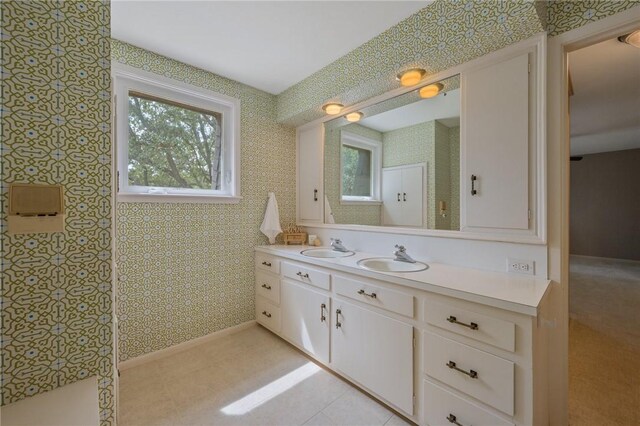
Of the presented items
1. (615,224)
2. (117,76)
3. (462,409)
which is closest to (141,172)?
(117,76)

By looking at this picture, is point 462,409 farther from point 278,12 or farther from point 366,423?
point 278,12

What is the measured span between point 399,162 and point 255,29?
1.44 m

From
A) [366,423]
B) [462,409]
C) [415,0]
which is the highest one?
[415,0]

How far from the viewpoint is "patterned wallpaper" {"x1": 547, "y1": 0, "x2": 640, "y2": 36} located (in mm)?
1319

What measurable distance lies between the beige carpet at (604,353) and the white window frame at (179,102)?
3.01 m

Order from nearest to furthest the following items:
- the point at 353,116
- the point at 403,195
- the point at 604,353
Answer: the point at 403,195
the point at 604,353
the point at 353,116

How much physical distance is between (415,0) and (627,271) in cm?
679

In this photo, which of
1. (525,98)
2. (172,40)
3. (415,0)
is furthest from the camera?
(172,40)

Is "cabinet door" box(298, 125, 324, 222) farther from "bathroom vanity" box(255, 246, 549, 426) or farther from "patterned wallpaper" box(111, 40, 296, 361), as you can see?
"bathroom vanity" box(255, 246, 549, 426)

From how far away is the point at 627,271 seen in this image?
5191mm

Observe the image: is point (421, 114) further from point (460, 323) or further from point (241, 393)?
point (241, 393)

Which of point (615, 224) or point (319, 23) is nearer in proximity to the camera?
point (319, 23)

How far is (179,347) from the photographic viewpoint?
2361mm

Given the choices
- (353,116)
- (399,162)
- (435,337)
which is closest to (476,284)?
(435,337)
